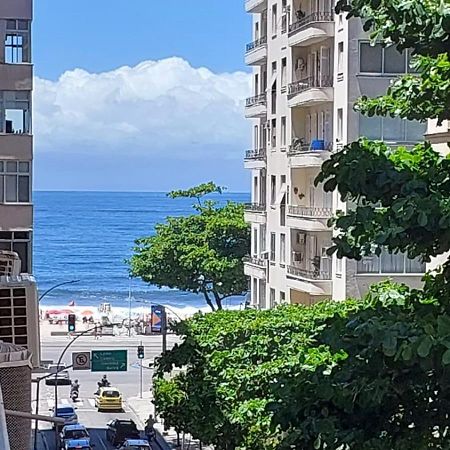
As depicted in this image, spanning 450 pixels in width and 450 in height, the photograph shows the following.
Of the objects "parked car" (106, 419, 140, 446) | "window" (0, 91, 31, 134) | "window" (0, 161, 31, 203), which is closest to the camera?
"window" (0, 91, 31, 134)

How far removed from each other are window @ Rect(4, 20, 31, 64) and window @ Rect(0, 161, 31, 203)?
61.7 inches

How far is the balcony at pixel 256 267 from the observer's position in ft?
80.9

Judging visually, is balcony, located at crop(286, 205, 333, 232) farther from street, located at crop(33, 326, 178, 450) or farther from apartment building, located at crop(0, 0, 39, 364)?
street, located at crop(33, 326, 178, 450)

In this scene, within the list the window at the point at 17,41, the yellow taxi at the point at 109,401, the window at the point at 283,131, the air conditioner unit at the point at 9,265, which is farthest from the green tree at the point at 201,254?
the air conditioner unit at the point at 9,265

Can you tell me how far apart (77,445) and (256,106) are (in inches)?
369

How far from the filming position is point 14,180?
1639cm

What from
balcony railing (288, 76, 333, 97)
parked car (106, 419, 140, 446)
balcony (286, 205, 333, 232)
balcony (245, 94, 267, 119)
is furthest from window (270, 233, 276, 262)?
parked car (106, 419, 140, 446)

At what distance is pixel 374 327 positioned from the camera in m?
4.92

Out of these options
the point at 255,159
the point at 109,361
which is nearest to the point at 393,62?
the point at 255,159

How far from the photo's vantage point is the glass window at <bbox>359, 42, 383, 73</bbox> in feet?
63.0

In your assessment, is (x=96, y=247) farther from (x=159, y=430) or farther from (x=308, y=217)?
(x=308, y=217)

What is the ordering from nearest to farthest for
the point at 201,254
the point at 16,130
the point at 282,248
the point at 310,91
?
the point at 16,130 → the point at 310,91 → the point at 282,248 → the point at 201,254

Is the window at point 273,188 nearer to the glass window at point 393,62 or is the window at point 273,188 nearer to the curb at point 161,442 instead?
the glass window at point 393,62

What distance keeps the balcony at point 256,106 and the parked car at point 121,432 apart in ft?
25.7
